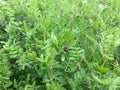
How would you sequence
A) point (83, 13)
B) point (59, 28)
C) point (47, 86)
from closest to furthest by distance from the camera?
1. point (47, 86)
2. point (59, 28)
3. point (83, 13)

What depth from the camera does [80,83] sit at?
150 cm

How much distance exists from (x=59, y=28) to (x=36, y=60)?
11.0 inches

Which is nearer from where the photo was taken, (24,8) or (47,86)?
(47,86)

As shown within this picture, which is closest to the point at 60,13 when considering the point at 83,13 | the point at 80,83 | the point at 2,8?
the point at 83,13

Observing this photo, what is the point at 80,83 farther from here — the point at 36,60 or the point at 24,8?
the point at 24,8

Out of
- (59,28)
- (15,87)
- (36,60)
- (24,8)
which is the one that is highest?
(24,8)

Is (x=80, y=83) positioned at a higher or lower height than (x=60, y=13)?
lower

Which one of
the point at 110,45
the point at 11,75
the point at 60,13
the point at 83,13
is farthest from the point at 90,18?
the point at 11,75

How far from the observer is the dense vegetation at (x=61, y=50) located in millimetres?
1474

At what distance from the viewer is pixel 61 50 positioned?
1513 millimetres

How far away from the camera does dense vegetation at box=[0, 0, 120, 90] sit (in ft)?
4.83

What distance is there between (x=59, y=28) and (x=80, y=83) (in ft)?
1.25

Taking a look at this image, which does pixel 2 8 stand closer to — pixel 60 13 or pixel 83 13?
pixel 60 13

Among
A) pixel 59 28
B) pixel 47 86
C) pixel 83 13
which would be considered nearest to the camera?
pixel 47 86
